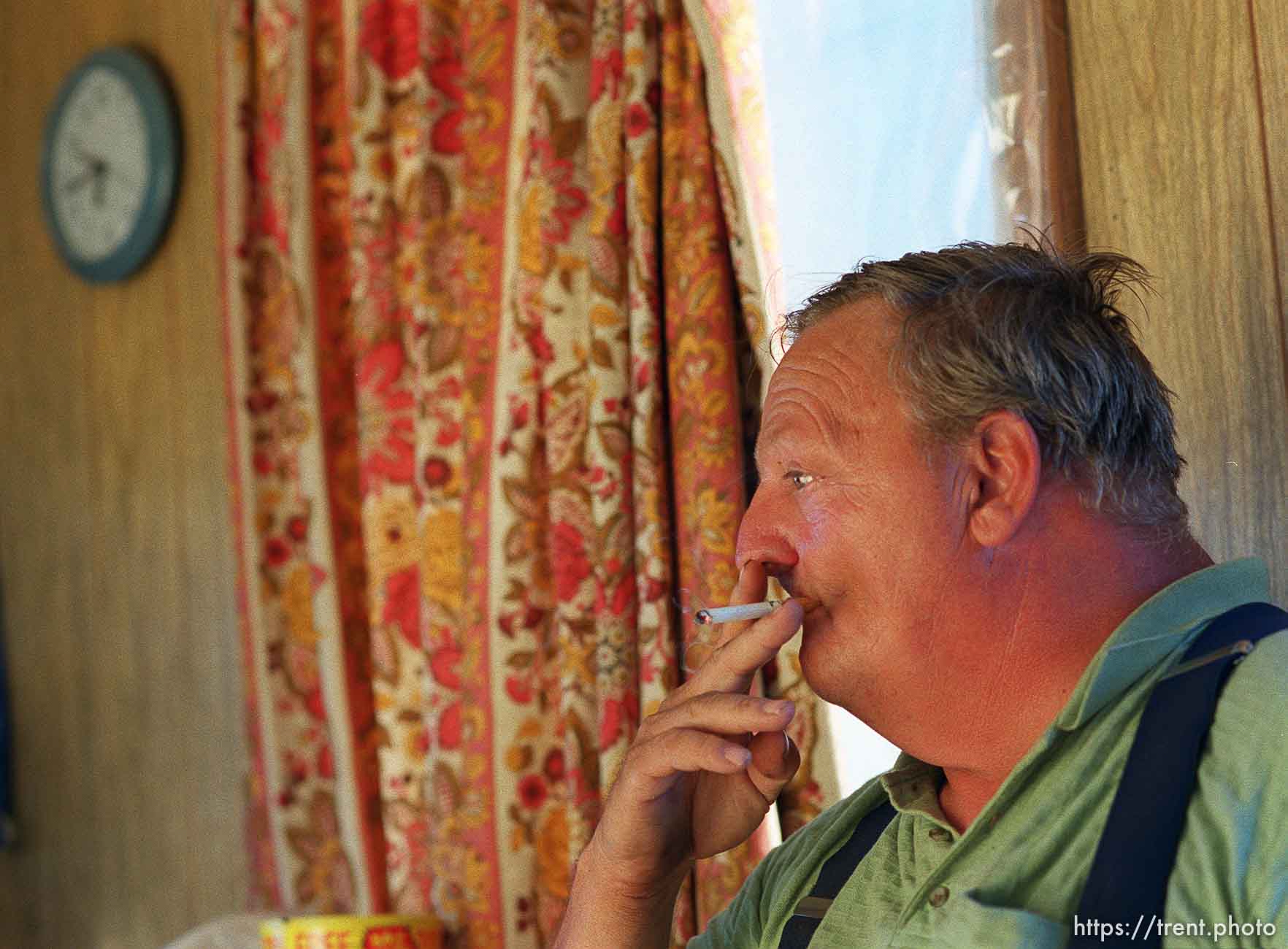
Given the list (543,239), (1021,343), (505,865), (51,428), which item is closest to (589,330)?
(543,239)

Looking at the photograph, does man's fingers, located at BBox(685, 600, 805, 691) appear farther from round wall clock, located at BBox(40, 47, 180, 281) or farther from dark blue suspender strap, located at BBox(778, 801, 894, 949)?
round wall clock, located at BBox(40, 47, 180, 281)

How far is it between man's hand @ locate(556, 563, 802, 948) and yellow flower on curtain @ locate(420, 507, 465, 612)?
91 centimetres

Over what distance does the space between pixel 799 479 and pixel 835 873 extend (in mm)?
357

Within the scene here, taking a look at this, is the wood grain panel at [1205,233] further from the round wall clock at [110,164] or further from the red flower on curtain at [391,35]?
the round wall clock at [110,164]

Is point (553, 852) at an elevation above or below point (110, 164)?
below

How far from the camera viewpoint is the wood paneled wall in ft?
Answer: 9.90

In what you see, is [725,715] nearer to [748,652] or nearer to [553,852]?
[748,652]

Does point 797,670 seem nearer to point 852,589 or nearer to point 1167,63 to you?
point 852,589

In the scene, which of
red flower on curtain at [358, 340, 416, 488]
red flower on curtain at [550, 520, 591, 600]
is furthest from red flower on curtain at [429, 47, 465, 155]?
red flower on curtain at [550, 520, 591, 600]

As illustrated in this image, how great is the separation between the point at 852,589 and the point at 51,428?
272cm

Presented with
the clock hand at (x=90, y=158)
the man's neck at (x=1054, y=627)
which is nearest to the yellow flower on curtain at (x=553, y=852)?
the man's neck at (x=1054, y=627)

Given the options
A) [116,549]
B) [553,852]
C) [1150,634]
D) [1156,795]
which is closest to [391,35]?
[553,852]

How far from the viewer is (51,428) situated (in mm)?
3408

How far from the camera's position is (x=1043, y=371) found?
3.71 ft
